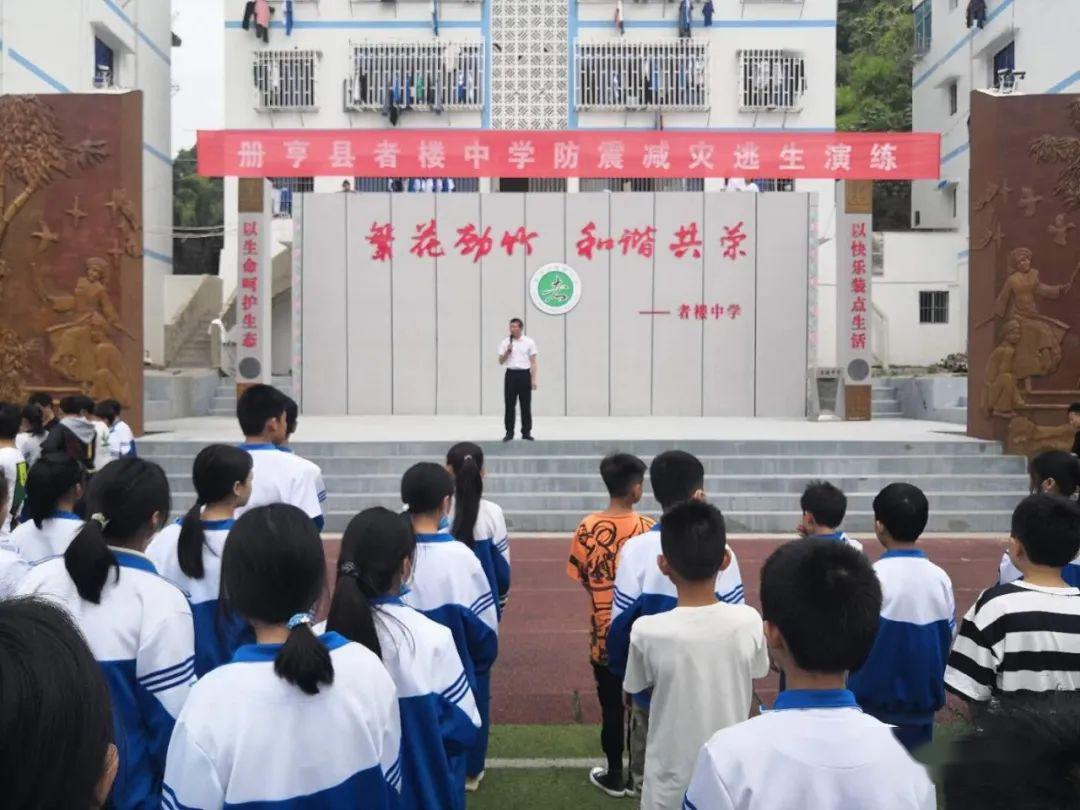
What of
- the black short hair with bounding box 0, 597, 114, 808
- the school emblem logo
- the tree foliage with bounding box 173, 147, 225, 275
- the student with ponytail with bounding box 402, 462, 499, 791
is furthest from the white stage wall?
the black short hair with bounding box 0, 597, 114, 808

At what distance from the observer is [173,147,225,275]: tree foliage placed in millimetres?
24500

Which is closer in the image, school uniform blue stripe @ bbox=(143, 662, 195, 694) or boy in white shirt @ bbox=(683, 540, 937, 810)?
boy in white shirt @ bbox=(683, 540, 937, 810)

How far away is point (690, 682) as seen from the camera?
2660mm

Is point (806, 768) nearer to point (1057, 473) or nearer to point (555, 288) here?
point (1057, 473)

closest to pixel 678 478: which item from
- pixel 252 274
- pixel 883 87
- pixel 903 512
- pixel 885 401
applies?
pixel 903 512

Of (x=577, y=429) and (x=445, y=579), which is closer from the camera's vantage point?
(x=445, y=579)

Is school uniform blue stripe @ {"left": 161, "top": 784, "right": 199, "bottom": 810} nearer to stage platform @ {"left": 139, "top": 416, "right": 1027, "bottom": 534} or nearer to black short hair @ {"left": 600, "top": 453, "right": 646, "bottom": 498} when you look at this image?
black short hair @ {"left": 600, "top": 453, "right": 646, "bottom": 498}

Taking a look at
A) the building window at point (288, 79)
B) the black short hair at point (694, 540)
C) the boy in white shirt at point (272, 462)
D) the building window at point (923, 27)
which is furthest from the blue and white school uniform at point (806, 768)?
the building window at point (923, 27)

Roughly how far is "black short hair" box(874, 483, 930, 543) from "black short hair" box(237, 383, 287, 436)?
6.62 ft

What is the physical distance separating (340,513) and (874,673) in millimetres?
6914

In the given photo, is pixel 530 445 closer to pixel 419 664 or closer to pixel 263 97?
pixel 419 664

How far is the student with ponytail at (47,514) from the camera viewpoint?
354 cm

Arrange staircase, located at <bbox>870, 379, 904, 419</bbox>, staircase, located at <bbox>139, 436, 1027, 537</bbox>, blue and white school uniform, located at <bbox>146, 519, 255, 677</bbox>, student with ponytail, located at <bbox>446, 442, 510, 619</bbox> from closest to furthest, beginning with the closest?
blue and white school uniform, located at <bbox>146, 519, 255, 677</bbox> < student with ponytail, located at <bbox>446, 442, 510, 619</bbox> < staircase, located at <bbox>139, 436, 1027, 537</bbox> < staircase, located at <bbox>870, 379, 904, 419</bbox>

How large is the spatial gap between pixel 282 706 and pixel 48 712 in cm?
89
